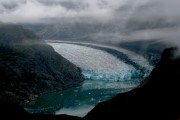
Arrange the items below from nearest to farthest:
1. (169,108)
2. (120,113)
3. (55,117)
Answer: (169,108) < (55,117) < (120,113)

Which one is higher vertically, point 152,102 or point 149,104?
point 152,102

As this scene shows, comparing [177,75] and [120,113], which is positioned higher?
[177,75]

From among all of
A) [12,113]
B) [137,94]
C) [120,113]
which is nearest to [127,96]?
[137,94]

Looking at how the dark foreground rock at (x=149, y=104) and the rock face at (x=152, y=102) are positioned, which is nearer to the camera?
the dark foreground rock at (x=149, y=104)

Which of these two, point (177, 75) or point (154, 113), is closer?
point (154, 113)

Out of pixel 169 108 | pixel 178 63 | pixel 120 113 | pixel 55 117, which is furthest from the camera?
pixel 178 63

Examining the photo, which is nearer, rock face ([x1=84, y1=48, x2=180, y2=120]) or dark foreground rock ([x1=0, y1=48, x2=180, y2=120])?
dark foreground rock ([x1=0, y1=48, x2=180, y2=120])

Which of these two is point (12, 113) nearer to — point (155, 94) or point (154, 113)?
point (154, 113)
